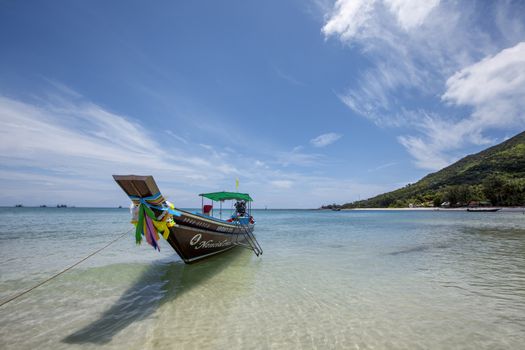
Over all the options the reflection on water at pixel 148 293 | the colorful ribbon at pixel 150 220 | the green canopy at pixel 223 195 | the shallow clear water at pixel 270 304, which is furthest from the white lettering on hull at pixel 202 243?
the green canopy at pixel 223 195

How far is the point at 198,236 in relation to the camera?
993 cm

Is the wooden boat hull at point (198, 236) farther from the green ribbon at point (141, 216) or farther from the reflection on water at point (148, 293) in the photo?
the green ribbon at point (141, 216)

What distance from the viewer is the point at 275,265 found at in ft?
34.3

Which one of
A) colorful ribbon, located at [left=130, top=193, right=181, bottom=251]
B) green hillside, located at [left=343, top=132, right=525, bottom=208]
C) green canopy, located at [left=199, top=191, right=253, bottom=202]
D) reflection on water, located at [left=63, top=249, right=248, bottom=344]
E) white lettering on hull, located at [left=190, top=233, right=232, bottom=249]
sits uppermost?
green hillside, located at [left=343, top=132, right=525, bottom=208]

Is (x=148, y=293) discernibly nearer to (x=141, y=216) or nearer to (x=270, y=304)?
(x=141, y=216)

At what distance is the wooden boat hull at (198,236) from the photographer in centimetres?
870

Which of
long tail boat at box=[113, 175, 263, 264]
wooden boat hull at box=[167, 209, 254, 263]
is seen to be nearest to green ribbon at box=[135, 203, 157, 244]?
long tail boat at box=[113, 175, 263, 264]

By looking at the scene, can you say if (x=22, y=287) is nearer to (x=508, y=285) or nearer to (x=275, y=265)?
(x=275, y=265)

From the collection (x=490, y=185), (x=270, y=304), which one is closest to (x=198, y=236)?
(x=270, y=304)

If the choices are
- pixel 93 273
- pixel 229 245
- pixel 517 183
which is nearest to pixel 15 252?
pixel 93 273

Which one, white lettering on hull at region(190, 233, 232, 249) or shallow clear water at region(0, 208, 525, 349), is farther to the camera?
white lettering on hull at region(190, 233, 232, 249)

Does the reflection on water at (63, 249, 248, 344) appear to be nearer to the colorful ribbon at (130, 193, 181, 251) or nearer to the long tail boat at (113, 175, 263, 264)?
the long tail boat at (113, 175, 263, 264)

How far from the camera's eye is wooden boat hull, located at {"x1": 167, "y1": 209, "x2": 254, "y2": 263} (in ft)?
28.6

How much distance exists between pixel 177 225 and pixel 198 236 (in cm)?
173
